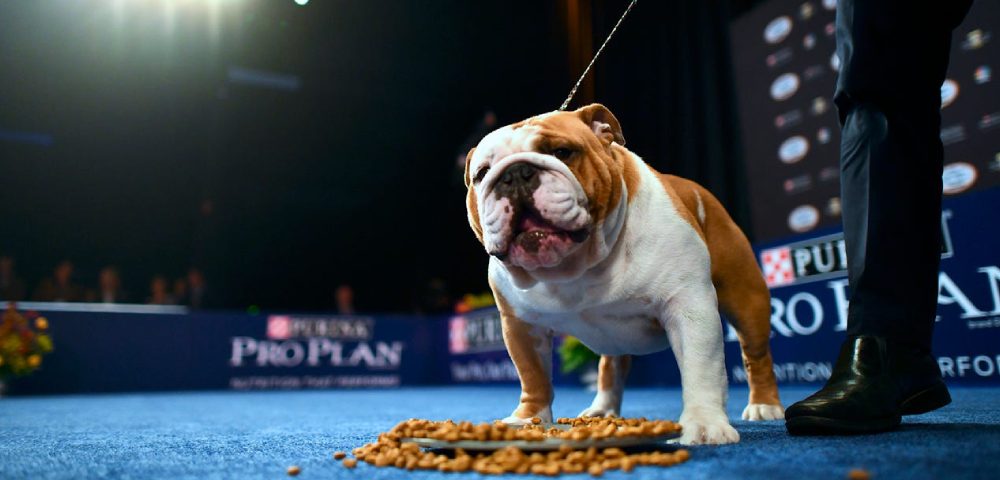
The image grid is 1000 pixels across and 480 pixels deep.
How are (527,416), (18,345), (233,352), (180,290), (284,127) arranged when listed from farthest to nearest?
(284,127), (180,290), (233,352), (18,345), (527,416)

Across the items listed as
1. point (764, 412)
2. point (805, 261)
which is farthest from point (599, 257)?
point (805, 261)

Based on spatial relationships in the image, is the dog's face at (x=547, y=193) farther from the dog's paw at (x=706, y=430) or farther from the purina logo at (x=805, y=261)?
the purina logo at (x=805, y=261)

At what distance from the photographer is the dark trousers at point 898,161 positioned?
1.31 metres

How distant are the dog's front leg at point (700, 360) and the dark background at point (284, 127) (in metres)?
3.88

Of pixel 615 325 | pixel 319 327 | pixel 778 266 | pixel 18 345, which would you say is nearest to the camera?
pixel 615 325

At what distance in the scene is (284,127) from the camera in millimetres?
9734

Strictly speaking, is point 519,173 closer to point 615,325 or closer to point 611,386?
A: point 615,325

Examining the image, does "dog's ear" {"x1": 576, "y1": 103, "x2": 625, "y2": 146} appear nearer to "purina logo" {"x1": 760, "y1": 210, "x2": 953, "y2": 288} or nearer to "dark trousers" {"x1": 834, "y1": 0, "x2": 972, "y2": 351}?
"dark trousers" {"x1": 834, "y1": 0, "x2": 972, "y2": 351}

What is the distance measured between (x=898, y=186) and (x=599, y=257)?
0.63 meters

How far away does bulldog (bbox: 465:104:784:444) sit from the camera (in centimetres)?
124

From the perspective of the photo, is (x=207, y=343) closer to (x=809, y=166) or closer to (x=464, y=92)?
(x=464, y=92)

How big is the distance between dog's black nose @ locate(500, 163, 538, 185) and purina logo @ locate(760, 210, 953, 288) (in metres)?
2.62

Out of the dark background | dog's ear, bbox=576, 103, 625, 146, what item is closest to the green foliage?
the dark background

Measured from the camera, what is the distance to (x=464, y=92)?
8508 mm
